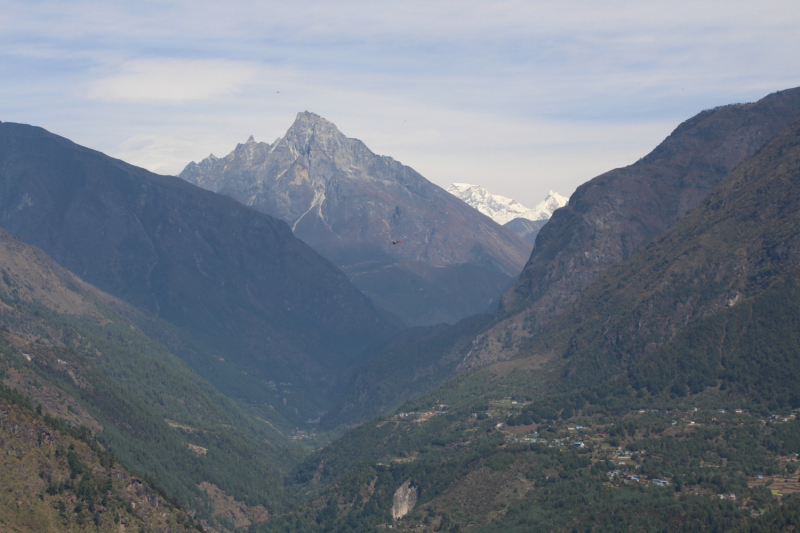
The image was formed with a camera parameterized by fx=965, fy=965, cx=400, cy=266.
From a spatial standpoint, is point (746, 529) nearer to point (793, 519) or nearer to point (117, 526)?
point (793, 519)

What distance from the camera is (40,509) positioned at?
188375 mm

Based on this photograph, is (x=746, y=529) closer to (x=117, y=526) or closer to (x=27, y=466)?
(x=117, y=526)

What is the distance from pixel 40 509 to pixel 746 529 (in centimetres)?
14121

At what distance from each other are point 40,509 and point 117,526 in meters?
16.4

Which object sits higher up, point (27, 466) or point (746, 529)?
point (27, 466)

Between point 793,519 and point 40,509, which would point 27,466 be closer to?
point 40,509

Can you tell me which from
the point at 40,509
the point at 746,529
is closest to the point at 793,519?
the point at 746,529

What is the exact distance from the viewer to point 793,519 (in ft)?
625

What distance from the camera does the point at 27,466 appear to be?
644ft

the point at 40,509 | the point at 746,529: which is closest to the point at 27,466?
the point at 40,509

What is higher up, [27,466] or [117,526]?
[27,466]

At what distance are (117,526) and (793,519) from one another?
135771 mm

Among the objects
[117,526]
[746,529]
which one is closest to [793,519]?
[746,529]

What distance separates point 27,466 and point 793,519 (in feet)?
505
